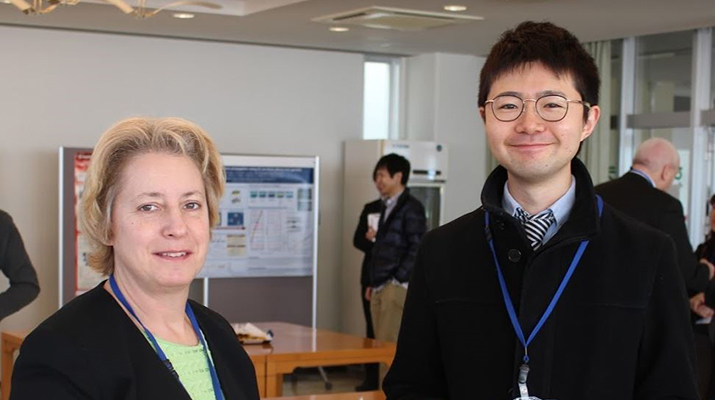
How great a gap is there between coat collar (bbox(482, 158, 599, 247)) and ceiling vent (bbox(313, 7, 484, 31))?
5229mm

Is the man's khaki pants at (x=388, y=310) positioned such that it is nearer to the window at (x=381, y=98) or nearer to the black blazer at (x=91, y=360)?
the window at (x=381, y=98)

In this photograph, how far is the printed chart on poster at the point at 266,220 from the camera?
8.90 m

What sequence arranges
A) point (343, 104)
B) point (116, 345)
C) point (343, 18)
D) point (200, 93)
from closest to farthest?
point (116, 345) < point (343, 18) < point (200, 93) < point (343, 104)

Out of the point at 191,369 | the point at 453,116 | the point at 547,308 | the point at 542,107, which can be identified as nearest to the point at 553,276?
the point at 547,308

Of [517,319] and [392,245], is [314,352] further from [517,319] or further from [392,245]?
[517,319]

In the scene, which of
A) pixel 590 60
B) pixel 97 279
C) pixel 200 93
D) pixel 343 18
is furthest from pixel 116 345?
pixel 200 93

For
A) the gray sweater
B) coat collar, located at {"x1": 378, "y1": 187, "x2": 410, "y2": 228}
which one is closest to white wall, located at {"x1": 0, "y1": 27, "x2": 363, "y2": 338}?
coat collar, located at {"x1": 378, "y1": 187, "x2": 410, "y2": 228}

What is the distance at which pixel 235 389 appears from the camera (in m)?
2.13

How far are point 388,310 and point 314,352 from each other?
6.62ft

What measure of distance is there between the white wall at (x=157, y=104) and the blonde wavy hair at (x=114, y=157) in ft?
22.6

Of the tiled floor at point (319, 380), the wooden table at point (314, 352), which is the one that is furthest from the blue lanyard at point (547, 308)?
the tiled floor at point (319, 380)

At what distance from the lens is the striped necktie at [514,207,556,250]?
2.16m

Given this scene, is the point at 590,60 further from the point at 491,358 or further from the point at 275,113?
the point at 275,113

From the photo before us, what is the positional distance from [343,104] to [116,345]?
26.8 ft
